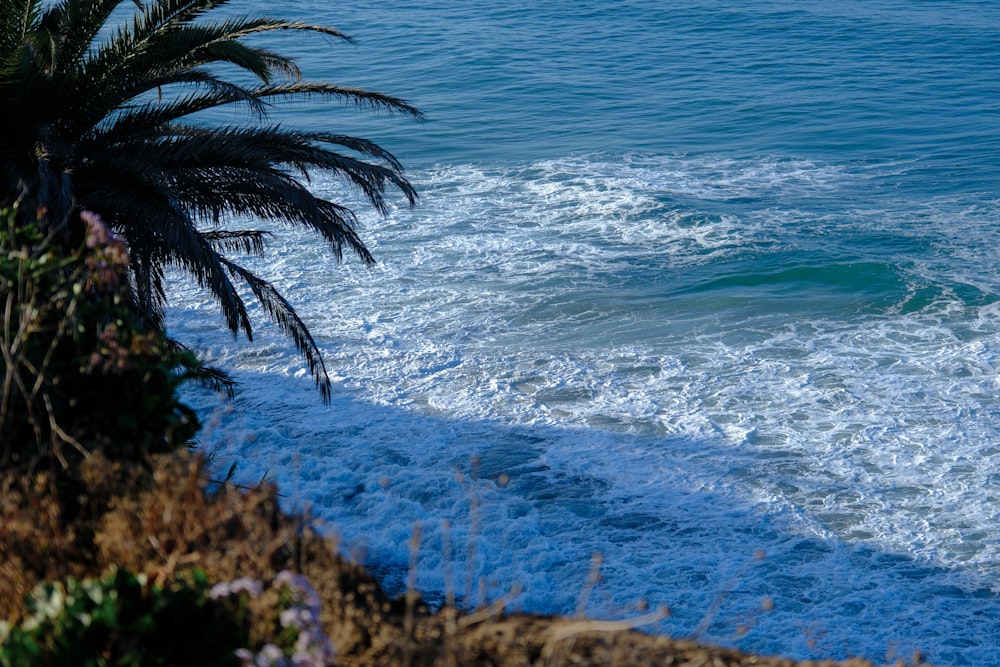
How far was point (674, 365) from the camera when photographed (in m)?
14.6

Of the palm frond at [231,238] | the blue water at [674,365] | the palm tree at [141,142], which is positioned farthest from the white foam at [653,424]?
the palm frond at [231,238]

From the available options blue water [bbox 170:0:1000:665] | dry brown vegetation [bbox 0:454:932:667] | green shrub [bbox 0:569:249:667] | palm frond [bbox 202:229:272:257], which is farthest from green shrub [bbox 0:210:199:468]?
palm frond [bbox 202:229:272:257]

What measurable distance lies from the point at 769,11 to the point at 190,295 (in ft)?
111

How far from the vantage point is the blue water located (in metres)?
9.76

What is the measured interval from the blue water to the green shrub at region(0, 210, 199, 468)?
1.03 meters

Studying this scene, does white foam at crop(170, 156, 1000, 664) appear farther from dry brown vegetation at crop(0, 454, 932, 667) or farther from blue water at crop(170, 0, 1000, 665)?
dry brown vegetation at crop(0, 454, 932, 667)

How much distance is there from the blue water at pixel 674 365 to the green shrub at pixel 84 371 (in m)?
1.03

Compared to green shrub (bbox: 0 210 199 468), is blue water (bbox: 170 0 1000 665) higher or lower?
lower

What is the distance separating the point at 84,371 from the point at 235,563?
2007 mm

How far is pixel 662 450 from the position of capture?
479 inches

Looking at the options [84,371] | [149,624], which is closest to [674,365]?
[84,371]

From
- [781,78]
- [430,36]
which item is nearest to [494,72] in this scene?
[430,36]

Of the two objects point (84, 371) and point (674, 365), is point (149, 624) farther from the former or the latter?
point (674, 365)

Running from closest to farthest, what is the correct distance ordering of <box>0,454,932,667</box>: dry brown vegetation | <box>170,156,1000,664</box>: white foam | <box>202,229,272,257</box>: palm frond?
<box>0,454,932,667</box>: dry brown vegetation
<box>170,156,1000,664</box>: white foam
<box>202,229,272,257</box>: palm frond
